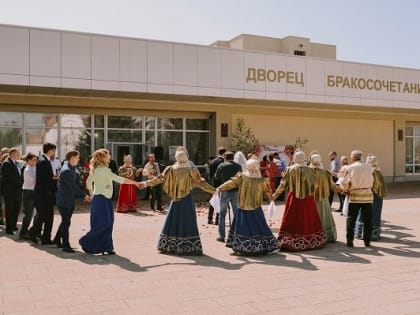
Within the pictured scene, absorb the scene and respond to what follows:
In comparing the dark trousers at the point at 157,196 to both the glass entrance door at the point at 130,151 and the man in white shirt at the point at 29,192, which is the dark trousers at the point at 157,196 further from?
the glass entrance door at the point at 130,151

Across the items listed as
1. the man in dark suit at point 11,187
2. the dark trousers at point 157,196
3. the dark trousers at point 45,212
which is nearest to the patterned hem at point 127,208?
the dark trousers at point 157,196

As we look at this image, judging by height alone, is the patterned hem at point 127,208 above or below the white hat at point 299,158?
below

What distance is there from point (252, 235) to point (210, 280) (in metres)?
1.63

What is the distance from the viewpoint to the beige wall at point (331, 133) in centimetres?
Answer: 2061

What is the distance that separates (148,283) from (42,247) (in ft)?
9.84

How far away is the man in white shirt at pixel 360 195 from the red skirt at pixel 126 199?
6429 mm

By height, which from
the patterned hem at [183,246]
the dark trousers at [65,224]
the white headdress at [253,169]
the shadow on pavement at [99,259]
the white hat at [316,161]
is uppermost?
the white hat at [316,161]

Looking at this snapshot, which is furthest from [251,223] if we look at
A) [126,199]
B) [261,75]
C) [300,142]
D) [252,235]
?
[300,142]

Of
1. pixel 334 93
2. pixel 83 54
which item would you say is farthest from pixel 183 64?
pixel 334 93

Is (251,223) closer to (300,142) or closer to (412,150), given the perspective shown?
(300,142)

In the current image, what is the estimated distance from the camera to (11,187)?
9.45m

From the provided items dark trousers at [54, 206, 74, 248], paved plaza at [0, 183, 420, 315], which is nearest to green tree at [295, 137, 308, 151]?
paved plaza at [0, 183, 420, 315]

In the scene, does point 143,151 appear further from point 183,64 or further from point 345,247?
point 345,247

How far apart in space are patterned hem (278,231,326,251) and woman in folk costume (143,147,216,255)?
1.38 m
